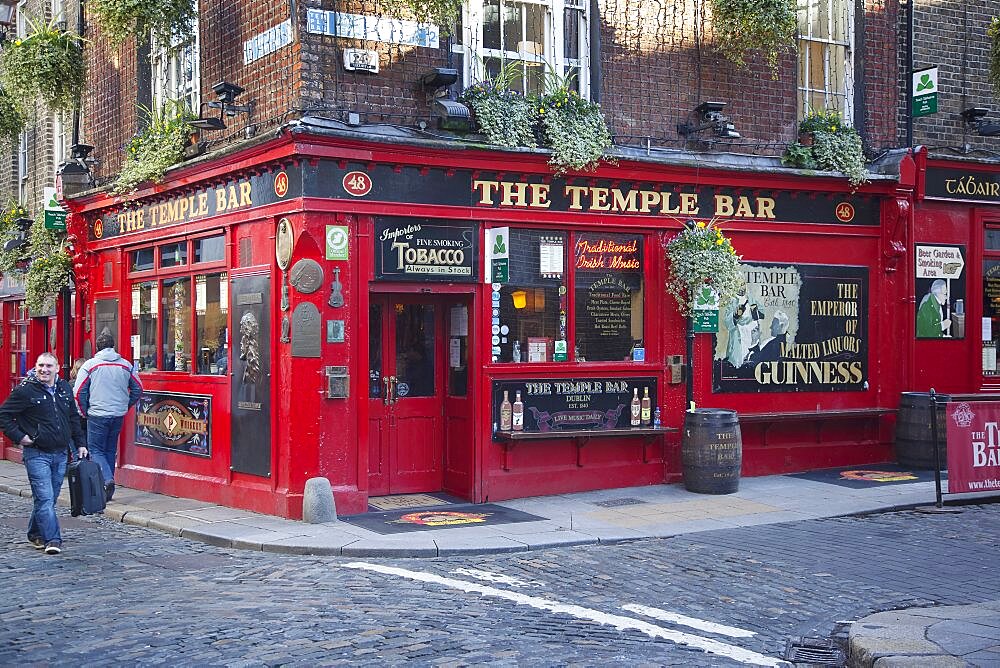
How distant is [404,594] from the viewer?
796cm

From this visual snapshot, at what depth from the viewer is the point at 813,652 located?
6711 mm

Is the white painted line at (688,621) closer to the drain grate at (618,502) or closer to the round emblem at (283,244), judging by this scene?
the drain grate at (618,502)

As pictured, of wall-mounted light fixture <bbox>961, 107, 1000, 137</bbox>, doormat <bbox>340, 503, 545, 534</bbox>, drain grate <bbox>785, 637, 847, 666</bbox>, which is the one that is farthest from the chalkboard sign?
wall-mounted light fixture <bbox>961, 107, 1000, 137</bbox>

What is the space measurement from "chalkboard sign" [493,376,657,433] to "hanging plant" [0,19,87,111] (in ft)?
27.9

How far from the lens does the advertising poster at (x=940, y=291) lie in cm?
1508

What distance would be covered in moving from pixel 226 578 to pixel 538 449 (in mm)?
4757

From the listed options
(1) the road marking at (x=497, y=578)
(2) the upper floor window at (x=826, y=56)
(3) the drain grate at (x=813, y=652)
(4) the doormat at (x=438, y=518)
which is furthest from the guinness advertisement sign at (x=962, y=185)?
(3) the drain grate at (x=813, y=652)

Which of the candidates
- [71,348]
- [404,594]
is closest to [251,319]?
[404,594]

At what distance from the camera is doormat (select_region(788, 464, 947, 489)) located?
13289mm

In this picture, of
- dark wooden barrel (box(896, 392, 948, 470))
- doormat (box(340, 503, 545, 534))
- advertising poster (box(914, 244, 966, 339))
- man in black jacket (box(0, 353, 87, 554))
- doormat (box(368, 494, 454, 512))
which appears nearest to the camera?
man in black jacket (box(0, 353, 87, 554))

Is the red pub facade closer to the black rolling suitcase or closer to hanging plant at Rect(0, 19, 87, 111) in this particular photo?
the black rolling suitcase

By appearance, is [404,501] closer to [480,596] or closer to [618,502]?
[618,502]

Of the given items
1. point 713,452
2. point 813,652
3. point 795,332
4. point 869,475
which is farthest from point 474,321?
point 813,652

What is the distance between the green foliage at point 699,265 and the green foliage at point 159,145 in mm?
6131
